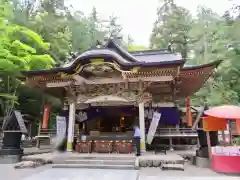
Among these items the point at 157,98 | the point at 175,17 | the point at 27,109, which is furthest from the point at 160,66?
the point at 175,17

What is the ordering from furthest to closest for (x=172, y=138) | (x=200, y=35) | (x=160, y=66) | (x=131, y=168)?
(x=200, y=35) → (x=172, y=138) → (x=160, y=66) → (x=131, y=168)

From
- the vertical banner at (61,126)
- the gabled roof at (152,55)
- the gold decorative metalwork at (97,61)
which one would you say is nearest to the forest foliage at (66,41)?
the gabled roof at (152,55)

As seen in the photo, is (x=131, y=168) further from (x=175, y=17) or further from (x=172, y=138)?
(x=175, y=17)

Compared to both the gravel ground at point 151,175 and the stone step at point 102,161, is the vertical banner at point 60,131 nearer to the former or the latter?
the stone step at point 102,161

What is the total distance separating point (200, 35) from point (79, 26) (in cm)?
1345

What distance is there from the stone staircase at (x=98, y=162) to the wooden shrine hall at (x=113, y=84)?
1281mm

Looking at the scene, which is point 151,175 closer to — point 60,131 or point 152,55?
point 60,131

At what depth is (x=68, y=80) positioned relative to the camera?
10.1 metres

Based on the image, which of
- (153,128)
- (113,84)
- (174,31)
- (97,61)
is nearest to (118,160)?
(153,128)

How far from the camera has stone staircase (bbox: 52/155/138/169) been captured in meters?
7.14

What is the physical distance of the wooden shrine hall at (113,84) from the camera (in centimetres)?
891

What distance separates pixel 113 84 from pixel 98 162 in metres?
3.91

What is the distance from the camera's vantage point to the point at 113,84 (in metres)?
10.2

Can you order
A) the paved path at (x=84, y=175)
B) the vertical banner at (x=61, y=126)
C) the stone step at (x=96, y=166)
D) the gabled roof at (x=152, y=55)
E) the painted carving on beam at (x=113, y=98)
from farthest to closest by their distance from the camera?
the gabled roof at (x=152, y=55)
the vertical banner at (x=61, y=126)
the painted carving on beam at (x=113, y=98)
the stone step at (x=96, y=166)
the paved path at (x=84, y=175)
